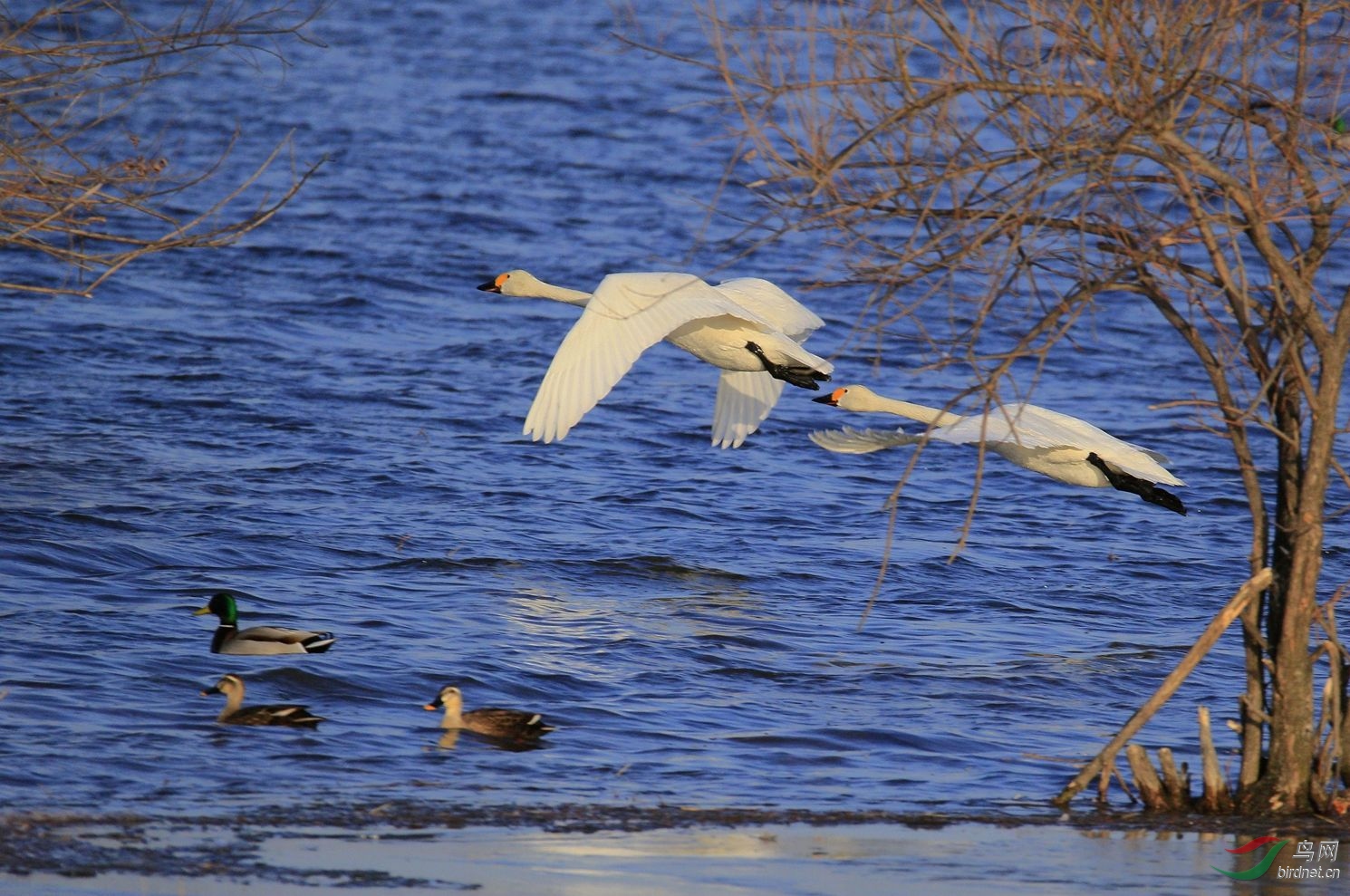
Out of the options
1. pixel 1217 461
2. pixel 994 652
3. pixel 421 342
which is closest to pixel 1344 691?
pixel 994 652

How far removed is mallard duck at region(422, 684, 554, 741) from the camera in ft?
27.0

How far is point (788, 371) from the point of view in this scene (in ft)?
34.5

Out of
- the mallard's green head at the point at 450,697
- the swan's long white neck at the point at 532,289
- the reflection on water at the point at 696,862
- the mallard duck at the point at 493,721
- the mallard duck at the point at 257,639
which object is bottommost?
the reflection on water at the point at 696,862

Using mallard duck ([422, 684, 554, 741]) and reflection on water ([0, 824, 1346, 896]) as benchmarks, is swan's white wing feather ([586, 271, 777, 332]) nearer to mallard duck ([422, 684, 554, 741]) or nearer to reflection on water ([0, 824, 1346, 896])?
mallard duck ([422, 684, 554, 741])

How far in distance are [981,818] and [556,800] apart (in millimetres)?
1624

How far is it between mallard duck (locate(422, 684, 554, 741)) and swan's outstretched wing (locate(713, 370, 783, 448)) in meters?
3.74

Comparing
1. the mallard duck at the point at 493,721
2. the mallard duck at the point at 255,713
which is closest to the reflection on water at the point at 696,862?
the mallard duck at the point at 493,721

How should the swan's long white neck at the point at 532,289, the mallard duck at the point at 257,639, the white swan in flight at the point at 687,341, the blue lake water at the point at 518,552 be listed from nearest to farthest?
the blue lake water at the point at 518,552
the white swan in flight at the point at 687,341
the mallard duck at the point at 257,639
the swan's long white neck at the point at 532,289

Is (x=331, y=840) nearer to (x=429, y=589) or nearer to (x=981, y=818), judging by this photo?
(x=981, y=818)

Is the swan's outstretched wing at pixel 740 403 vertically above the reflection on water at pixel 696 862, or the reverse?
the swan's outstretched wing at pixel 740 403

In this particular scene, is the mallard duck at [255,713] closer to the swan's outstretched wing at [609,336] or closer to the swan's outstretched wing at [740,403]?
the swan's outstretched wing at [609,336]

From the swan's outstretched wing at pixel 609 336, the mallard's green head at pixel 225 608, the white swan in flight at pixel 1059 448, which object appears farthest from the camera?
the mallard's green head at pixel 225 608

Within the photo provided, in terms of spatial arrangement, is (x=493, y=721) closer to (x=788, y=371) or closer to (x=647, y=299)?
(x=647, y=299)

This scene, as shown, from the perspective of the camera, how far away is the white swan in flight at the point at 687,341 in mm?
8984
